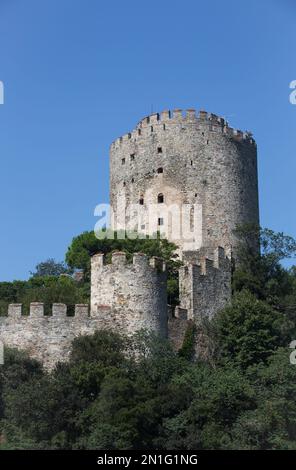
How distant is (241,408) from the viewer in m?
36.6

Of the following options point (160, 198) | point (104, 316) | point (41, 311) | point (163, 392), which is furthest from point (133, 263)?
point (160, 198)

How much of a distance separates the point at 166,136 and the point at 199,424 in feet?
66.1

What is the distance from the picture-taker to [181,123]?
171 ft

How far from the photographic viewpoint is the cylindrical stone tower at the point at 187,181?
50656mm

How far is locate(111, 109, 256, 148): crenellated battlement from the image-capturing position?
52219mm

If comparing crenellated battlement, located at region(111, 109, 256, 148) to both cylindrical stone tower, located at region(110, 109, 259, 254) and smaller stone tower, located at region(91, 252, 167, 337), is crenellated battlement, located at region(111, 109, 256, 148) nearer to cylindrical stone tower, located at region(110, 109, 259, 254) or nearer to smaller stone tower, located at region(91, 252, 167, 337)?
cylindrical stone tower, located at region(110, 109, 259, 254)

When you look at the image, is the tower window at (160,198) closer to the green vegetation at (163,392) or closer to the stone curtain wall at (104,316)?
the green vegetation at (163,392)

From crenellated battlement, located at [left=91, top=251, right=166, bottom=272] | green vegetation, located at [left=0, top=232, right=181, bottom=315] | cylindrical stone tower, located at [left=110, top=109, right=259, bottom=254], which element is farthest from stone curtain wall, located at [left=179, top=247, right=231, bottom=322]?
cylindrical stone tower, located at [left=110, top=109, right=259, bottom=254]

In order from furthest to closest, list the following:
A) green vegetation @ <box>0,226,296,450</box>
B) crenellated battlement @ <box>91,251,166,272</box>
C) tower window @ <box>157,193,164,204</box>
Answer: tower window @ <box>157,193,164,204</box>
crenellated battlement @ <box>91,251,166,272</box>
green vegetation @ <box>0,226,296,450</box>

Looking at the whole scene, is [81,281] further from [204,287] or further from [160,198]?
[204,287]

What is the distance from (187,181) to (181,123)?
287 centimetres

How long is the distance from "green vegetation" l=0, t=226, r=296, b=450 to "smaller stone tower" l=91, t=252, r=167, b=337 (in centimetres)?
66

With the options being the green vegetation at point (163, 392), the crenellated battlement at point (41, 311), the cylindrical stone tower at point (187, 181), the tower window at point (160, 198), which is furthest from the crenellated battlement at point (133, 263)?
the tower window at point (160, 198)
